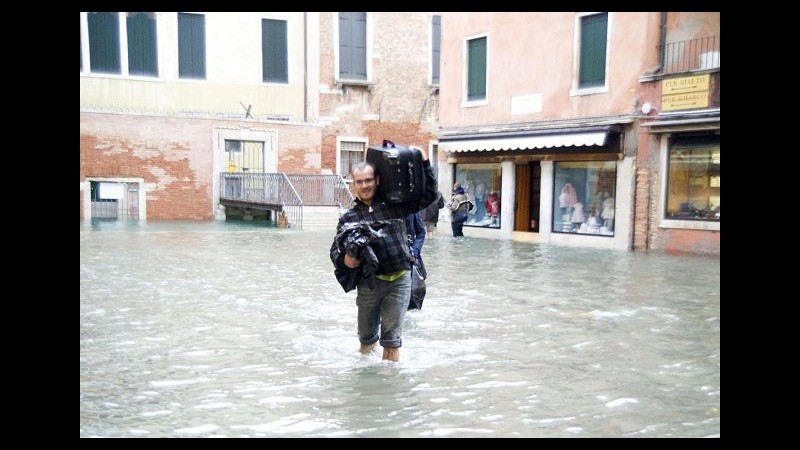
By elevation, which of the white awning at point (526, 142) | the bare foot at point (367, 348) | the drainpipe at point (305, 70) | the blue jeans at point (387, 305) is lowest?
the bare foot at point (367, 348)

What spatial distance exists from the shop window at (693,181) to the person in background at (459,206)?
16.1 feet

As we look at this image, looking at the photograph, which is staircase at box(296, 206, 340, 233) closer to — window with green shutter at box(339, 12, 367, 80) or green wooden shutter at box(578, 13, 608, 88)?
window with green shutter at box(339, 12, 367, 80)

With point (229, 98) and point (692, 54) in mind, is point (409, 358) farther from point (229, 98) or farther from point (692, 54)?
point (229, 98)

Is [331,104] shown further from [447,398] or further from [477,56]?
[447,398]

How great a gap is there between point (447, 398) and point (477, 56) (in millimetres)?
15161

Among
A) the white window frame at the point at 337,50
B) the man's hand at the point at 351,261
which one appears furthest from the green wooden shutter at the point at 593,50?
the man's hand at the point at 351,261

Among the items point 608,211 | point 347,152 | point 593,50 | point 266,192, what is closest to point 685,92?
point 593,50

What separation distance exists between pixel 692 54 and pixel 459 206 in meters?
6.18

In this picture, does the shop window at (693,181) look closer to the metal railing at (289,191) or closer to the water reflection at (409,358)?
the water reflection at (409,358)

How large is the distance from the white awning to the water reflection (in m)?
5.10

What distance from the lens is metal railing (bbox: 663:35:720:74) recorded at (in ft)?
46.2

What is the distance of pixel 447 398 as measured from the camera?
450 cm

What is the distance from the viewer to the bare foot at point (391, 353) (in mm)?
5203

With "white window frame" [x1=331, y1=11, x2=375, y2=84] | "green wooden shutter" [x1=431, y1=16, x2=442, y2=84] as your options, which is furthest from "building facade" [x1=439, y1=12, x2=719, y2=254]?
"green wooden shutter" [x1=431, y1=16, x2=442, y2=84]
